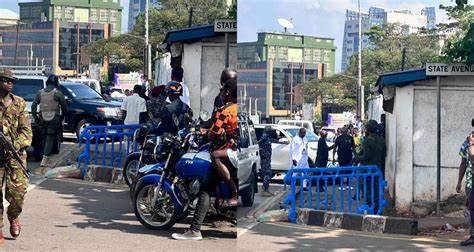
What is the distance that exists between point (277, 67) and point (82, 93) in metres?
3.27

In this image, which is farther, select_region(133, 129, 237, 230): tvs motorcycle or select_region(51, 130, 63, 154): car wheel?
select_region(51, 130, 63, 154): car wheel

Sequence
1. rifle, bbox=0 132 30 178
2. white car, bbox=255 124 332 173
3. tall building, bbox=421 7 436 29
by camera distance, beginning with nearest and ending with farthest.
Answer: rifle, bbox=0 132 30 178
white car, bbox=255 124 332 173
tall building, bbox=421 7 436 29

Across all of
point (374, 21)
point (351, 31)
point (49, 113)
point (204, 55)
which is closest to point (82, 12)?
point (204, 55)

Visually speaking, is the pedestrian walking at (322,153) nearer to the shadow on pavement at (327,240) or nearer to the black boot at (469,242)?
the shadow on pavement at (327,240)

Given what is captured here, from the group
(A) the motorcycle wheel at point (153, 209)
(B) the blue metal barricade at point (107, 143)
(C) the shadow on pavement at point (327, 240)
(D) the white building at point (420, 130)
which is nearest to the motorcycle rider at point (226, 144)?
(A) the motorcycle wheel at point (153, 209)

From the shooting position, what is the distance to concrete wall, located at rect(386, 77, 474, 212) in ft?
21.6

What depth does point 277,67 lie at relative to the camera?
152 inches

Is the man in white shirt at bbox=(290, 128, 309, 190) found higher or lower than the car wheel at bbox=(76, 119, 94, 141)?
lower

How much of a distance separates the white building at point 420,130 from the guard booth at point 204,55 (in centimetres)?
314

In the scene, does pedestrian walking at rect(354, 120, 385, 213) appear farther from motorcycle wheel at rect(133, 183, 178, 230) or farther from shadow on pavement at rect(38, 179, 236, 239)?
motorcycle wheel at rect(133, 183, 178, 230)

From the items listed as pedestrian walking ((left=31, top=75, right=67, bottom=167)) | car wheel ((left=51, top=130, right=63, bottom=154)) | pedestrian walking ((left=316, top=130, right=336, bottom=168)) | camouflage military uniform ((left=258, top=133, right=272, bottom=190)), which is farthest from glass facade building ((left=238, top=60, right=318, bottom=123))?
car wheel ((left=51, top=130, right=63, bottom=154))

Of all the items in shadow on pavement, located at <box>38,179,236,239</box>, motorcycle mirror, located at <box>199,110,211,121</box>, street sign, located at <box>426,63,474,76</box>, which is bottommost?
shadow on pavement, located at <box>38,179,236,239</box>

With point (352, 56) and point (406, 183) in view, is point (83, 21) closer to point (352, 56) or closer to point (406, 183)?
point (352, 56)

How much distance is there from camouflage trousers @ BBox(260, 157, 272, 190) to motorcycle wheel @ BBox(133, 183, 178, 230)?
56 centimetres
